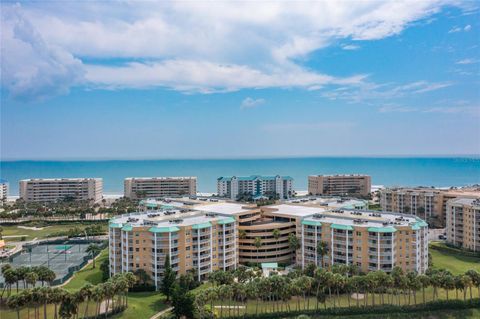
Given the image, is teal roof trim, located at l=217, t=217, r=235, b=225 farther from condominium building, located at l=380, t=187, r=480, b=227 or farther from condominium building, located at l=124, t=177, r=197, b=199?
condominium building, located at l=124, t=177, r=197, b=199

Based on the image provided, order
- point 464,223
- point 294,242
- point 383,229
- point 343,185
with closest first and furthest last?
1. point 383,229
2. point 294,242
3. point 464,223
4. point 343,185

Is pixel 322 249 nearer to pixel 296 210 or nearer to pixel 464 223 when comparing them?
pixel 296 210

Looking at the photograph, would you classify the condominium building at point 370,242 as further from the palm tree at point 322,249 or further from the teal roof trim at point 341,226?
the palm tree at point 322,249

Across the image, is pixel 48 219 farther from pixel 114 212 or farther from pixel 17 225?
pixel 114 212

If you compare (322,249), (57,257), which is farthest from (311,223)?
(57,257)

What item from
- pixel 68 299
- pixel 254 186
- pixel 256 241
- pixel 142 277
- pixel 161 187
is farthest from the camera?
pixel 254 186
